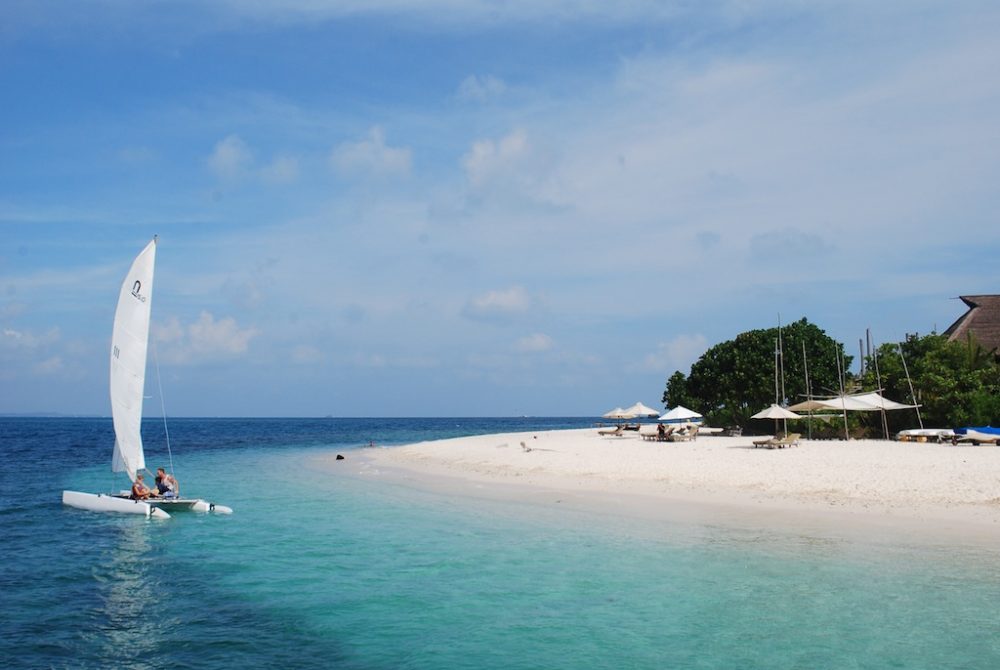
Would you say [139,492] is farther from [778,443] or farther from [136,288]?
[778,443]

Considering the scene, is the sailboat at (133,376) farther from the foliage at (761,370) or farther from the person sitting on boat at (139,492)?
the foliage at (761,370)

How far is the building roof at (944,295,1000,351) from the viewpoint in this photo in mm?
49625

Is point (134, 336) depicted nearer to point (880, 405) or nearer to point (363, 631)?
point (363, 631)

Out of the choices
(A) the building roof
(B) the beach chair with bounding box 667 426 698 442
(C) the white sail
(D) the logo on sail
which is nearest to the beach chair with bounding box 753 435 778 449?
(B) the beach chair with bounding box 667 426 698 442

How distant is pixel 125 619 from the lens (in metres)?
11.9

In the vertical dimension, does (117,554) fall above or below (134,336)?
below

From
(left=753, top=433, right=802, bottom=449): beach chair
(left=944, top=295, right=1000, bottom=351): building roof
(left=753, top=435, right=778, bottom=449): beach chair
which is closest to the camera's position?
(left=753, top=433, right=802, bottom=449): beach chair

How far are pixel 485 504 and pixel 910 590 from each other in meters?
12.9

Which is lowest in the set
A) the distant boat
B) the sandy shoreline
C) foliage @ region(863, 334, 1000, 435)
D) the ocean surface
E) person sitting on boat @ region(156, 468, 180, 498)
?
the ocean surface

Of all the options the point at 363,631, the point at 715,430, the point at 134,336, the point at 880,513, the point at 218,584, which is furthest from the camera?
the point at 715,430

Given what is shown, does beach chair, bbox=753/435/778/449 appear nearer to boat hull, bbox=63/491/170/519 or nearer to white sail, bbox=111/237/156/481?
boat hull, bbox=63/491/170/519

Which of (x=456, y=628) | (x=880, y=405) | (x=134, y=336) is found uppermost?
(x=134, y=336)

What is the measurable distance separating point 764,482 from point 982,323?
3757 centimetres

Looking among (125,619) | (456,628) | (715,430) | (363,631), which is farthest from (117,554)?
(715,430)
